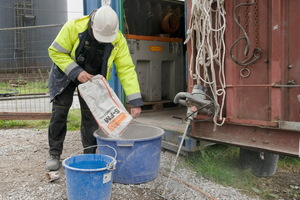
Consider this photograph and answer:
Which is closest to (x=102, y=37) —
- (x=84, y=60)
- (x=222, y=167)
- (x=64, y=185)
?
(x=84, y=60)

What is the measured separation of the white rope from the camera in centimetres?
278

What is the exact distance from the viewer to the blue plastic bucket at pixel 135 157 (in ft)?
Result: 9.11

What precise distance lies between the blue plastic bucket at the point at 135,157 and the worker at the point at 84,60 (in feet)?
1.00

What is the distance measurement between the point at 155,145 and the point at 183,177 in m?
0.49

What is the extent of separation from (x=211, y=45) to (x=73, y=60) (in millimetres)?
1316

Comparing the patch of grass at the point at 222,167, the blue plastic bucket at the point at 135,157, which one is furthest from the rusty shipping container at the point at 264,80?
the blue plastic bucket at the point at 135,157

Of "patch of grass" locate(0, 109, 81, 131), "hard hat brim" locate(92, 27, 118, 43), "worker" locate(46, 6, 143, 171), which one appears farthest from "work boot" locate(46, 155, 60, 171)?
"patch of grass" locate(0, 109, 81, 131)

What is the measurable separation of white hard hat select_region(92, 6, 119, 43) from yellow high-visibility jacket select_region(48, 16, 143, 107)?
0.21 metres

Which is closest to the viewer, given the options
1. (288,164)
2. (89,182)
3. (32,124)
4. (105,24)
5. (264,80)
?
(89,182)

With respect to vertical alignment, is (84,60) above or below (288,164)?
above

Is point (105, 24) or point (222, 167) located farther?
point (222, 167)

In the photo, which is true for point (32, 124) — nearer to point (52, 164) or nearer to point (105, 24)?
point (52, 164)

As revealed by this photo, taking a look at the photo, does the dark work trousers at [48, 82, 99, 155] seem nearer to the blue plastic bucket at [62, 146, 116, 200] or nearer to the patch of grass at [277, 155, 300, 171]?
the blue plastic bucket at [62, 146, 116, 200]

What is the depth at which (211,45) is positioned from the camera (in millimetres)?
2850
